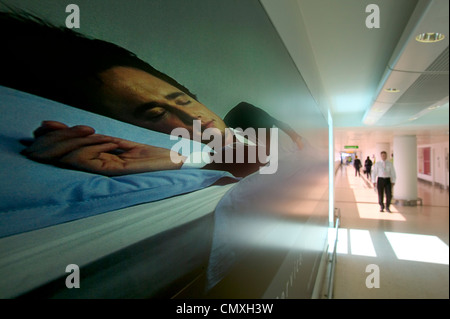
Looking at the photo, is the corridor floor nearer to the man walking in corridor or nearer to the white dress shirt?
the man walking in corridor

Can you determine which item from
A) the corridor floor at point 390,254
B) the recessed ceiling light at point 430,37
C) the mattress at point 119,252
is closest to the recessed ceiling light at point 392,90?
the recessed ceiling light at point 430,37

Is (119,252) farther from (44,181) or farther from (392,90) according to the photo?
(392,90)

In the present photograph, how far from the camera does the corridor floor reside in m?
3.76

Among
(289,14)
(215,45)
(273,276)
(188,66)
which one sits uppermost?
(289,14)

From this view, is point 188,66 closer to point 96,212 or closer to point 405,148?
point 96,212

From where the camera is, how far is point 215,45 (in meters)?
0.78

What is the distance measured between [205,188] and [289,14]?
5.40 feet

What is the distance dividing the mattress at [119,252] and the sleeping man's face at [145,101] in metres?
0.18

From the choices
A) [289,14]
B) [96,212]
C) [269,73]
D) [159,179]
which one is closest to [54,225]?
Result: [96,212]

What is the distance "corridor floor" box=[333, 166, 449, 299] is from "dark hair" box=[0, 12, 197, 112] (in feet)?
14.3

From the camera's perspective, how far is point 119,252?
1.54 ft

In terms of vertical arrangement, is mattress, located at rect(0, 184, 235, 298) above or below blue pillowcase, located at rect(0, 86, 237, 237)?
below

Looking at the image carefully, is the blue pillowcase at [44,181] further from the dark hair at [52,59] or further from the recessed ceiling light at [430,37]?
the recessed ceiling light at [430,37]

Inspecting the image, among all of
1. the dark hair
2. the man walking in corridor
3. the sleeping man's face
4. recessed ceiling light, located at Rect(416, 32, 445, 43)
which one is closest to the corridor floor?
the man walking in corridor
